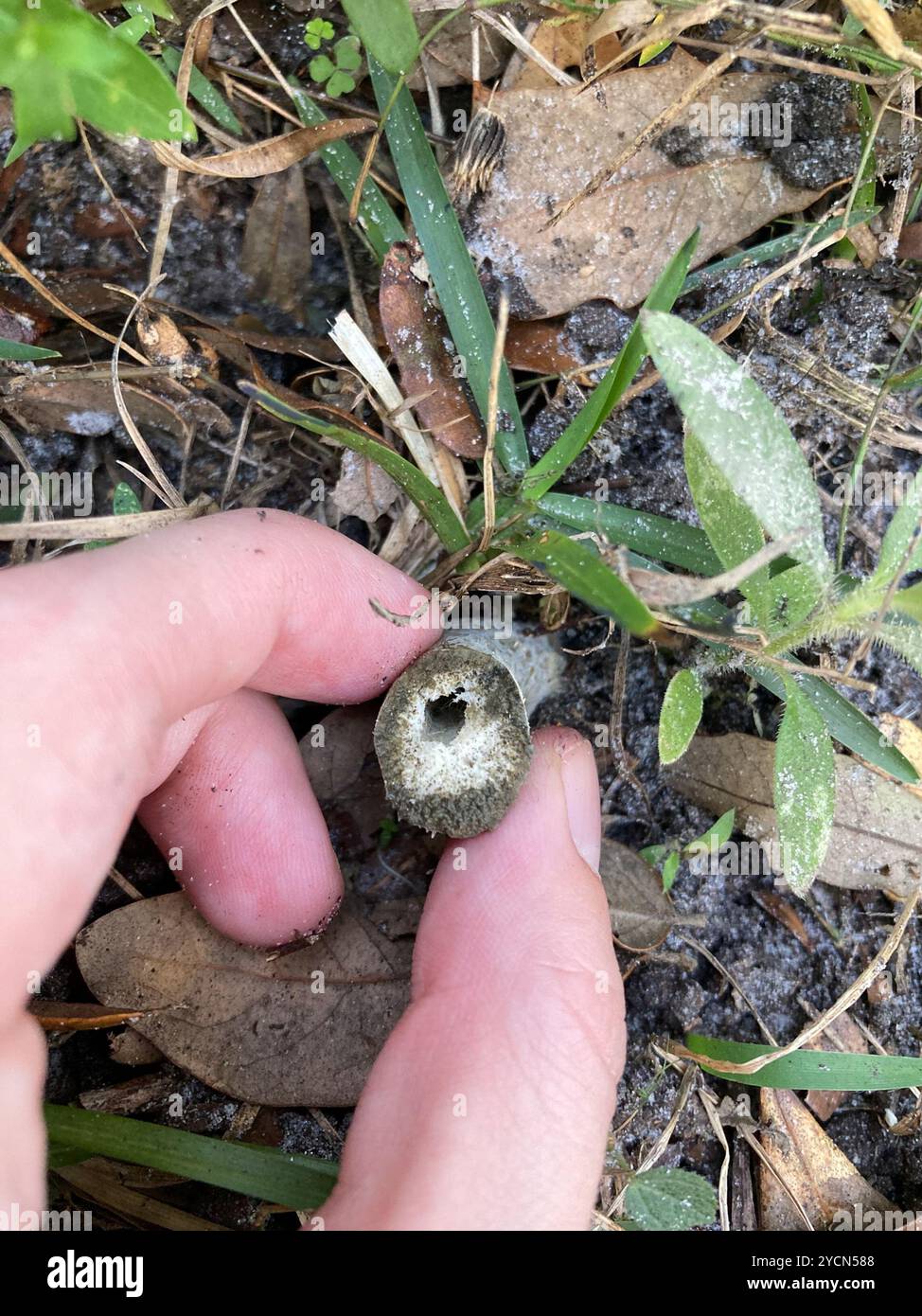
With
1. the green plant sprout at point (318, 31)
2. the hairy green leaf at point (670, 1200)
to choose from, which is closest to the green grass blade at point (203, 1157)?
the hairy green leaf at point (670, 1200)

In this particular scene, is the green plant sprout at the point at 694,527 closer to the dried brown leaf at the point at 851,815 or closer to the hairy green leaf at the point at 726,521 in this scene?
the hairy green leaf at the point at 726,521

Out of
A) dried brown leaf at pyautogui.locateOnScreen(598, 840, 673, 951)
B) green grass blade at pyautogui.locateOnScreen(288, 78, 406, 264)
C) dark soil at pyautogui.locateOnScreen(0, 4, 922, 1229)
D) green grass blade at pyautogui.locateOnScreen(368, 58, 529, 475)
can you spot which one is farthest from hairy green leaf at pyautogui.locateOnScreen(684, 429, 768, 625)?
green grass blade at pyautogui.locateOnScreen(288, 78, 406, 264)

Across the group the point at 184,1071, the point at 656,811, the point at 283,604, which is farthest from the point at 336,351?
the point at 184,1071

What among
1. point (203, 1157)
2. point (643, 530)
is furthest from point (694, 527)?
point (203, 1157)

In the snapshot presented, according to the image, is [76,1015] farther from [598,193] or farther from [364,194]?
[598,193]

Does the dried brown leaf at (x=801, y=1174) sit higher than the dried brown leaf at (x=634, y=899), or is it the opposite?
the dried brown leaf at (x=634, y=899)
